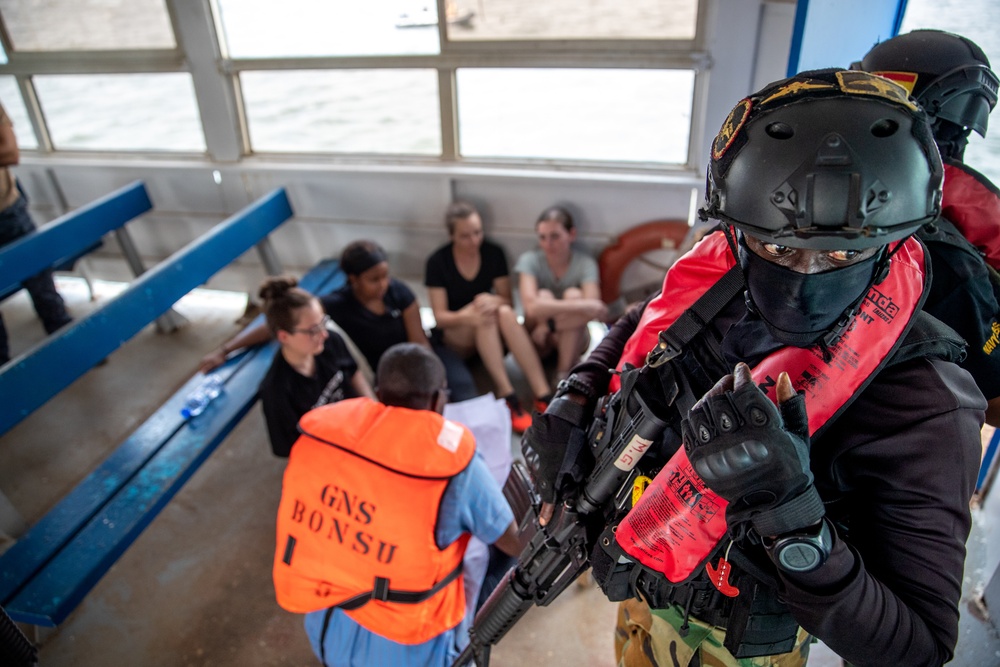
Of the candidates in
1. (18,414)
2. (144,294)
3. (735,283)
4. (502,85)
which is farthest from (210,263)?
(735,283)

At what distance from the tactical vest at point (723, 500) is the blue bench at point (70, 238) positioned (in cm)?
383

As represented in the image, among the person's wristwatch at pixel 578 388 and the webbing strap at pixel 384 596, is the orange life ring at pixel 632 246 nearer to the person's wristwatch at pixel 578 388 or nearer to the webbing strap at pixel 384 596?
the person's wristwatch at pixel 578 388

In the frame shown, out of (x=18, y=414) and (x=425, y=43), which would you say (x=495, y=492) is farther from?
(x=425, y=43)

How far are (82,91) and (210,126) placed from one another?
4.26ft


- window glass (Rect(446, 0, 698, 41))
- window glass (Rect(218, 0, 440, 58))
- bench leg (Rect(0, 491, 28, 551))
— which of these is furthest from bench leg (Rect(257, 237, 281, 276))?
bench leg (Rect(0, 491, 28, 551))

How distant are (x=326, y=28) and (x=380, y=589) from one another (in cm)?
380

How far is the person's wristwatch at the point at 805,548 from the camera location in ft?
3.44

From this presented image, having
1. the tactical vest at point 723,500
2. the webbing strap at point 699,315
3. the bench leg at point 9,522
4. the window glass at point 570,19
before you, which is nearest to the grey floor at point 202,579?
the bench leg at point 9,522

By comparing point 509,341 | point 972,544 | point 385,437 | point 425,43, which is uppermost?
point 425,43

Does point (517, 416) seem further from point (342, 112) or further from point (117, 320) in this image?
point (342, 112)

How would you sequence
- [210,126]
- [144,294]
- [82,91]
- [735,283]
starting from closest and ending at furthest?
[735,283] < [144,294] < [210,126] < [82,91]

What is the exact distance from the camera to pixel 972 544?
271 centimetres

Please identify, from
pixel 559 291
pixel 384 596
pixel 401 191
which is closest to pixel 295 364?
pixel 384 596

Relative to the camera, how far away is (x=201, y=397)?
10.6ft
